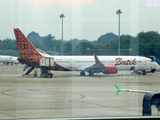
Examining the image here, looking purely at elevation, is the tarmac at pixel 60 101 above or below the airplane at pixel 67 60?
below

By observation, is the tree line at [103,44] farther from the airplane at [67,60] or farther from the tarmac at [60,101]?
the tarmac at [60,101]

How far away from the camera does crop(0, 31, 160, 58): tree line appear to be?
361cm

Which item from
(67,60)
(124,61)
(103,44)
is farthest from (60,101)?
(124,61)

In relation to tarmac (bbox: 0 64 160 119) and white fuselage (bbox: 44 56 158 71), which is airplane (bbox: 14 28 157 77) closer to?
white fuselage (bbox: 44 56 158 71)

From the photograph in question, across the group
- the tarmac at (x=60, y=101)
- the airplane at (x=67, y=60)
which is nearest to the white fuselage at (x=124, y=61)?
the airplane at (x=67, y=60)

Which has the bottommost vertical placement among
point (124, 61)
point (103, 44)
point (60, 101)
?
point (60, 101)

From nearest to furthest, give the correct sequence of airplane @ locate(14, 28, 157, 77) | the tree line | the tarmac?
the tarmac, the tree line, airplane @ locate(14, 28, 157, 77)

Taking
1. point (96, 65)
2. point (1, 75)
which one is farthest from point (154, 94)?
point (96, 65)

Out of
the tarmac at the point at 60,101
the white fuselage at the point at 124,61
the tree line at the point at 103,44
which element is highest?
the tree line at the point at 103,44

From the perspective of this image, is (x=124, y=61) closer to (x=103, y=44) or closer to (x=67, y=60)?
(x=67, y=60)

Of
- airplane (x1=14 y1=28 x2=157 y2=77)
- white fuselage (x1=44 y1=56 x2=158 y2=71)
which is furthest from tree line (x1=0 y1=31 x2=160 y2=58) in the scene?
white fuselage (x1=44 y1=56 x2=158 y2=71)

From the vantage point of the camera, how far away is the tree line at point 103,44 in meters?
3.61

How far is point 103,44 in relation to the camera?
12.7 ft

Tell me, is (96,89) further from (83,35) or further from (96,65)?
(96,65)
